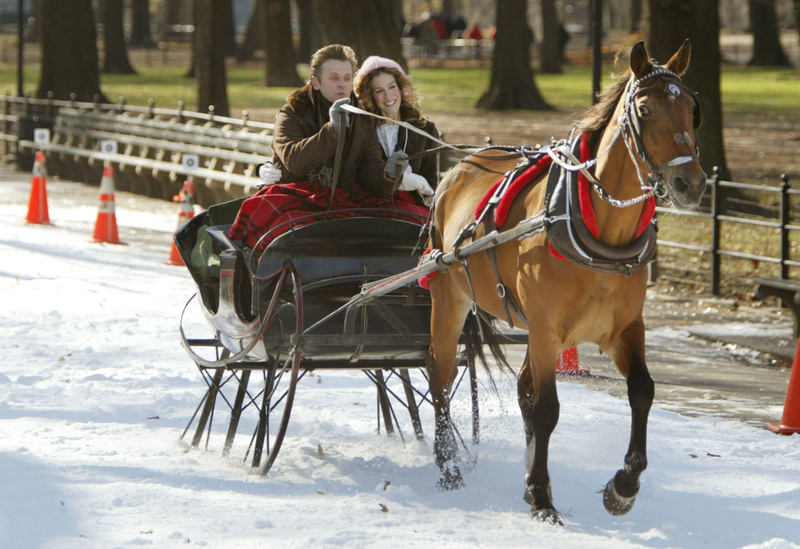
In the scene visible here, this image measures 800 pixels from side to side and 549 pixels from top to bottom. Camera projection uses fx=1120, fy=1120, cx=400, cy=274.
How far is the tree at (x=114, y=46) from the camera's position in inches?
1726

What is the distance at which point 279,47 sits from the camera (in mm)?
36625

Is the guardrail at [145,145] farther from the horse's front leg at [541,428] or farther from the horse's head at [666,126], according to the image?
the horse's head at [666,126]

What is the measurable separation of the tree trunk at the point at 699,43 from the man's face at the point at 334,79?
799 centimetres

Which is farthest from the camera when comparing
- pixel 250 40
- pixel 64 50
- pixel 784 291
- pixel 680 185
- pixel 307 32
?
pixel 250 40

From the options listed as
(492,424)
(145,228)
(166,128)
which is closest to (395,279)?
(492,424)

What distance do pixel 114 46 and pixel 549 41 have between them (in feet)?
55.5

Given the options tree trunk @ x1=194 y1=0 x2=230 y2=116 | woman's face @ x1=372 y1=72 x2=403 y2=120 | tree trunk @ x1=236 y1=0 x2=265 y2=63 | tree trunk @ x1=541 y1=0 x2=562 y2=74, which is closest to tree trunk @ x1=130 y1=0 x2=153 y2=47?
tree trunk @ x1=236 y1=0 x2=265 y2=63

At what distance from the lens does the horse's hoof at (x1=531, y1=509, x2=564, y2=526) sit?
497 cm

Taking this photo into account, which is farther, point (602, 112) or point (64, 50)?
point (64, 50)

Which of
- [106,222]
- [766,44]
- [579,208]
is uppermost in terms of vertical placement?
[766,44]

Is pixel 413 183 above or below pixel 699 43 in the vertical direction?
below

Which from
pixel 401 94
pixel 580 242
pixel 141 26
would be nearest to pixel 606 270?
pixel 580 242

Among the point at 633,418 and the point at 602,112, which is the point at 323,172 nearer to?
the point at 602,112

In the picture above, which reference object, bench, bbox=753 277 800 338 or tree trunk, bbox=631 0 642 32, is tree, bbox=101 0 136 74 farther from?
bench, bbox=753 277 800 338
